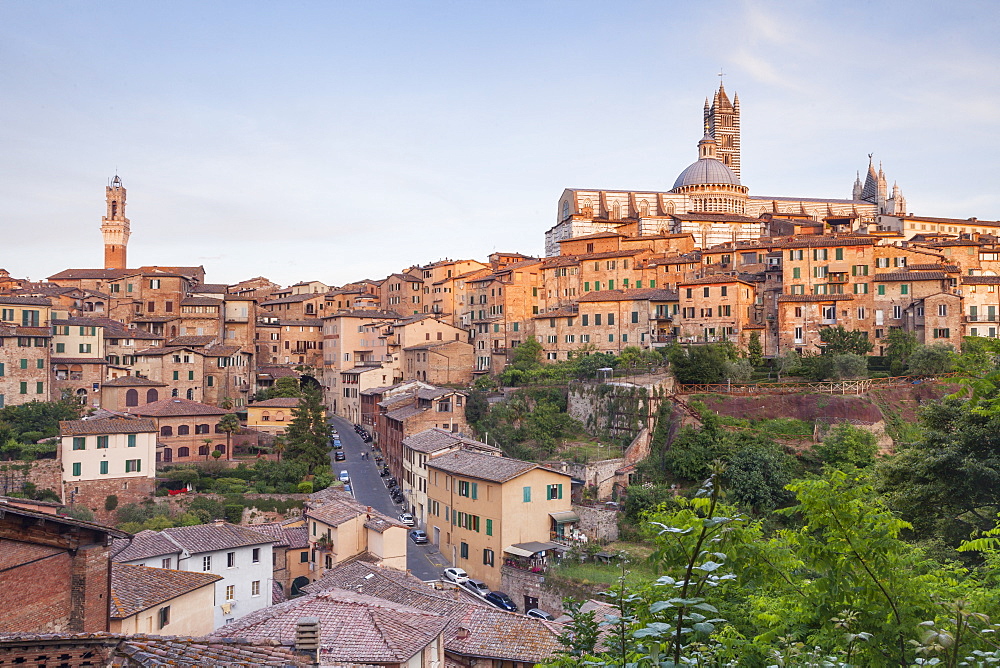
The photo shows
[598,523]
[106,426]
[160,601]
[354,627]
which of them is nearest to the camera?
[354,627]

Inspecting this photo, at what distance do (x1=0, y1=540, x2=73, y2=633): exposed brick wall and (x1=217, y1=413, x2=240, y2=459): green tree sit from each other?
1437 inches

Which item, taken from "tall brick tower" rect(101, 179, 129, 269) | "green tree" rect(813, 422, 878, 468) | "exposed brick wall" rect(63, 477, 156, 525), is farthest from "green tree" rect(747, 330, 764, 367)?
"tall brick tower" rect(101, 179, 129, 269)

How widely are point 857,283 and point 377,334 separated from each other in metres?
39.2

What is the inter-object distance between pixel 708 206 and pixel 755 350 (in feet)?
112

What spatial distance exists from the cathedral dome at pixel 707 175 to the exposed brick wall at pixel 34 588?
76.9 m

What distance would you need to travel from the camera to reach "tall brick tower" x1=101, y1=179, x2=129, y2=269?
306 ft

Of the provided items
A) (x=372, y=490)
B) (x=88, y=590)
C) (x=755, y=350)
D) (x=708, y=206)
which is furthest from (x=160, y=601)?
(x=708, y=206)

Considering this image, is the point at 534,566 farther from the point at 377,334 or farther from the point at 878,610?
the point at 377,334

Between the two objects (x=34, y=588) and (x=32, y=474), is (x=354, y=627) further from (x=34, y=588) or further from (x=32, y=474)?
(x=32, y=474)

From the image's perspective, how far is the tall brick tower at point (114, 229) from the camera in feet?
306

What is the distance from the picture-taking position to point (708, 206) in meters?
79.4

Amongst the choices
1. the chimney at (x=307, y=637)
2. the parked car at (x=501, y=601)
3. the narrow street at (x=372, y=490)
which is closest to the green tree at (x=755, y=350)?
the narrow street at (x=372, y=490)

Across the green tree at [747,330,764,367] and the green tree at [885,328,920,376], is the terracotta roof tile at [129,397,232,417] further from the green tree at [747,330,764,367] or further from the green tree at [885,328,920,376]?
the green tree at [885,328,920,376]

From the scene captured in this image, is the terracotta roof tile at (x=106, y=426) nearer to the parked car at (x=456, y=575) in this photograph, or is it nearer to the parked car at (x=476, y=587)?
the parked car at (x=456, y=575)
